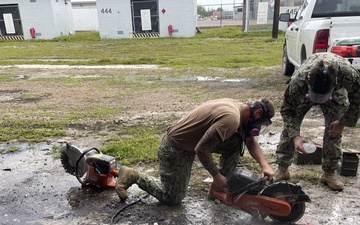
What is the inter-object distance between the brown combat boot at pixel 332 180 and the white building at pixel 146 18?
20.4m

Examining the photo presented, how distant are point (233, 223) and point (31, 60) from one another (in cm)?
1251

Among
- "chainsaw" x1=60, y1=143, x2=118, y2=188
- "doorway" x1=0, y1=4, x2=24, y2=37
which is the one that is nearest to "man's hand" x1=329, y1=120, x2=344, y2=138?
"chainsaw" x1=60, y1=143, x2=118, y2=188

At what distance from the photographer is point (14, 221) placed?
2963 millimetres

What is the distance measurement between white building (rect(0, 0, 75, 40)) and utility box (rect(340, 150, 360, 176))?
2400 cm

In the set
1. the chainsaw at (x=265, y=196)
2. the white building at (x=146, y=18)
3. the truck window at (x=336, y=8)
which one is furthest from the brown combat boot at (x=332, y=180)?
the white building at (x=146, y=18)

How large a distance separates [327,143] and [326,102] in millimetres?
486

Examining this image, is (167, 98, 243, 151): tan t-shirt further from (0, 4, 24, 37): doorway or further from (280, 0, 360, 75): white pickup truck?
(0, 4, 24, 37): doorway

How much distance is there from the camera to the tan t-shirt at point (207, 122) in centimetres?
250

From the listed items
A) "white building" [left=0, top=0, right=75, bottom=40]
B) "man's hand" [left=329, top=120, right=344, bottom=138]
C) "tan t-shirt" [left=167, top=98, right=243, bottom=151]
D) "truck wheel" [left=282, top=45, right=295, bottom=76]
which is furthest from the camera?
"white building" [left=0, top=0, right=75, bottom=40]

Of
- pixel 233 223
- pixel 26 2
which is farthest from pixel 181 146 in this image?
pixel 26 2

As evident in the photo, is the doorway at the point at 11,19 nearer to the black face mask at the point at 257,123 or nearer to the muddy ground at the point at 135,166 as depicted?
the muddy ground at the point at 135,166

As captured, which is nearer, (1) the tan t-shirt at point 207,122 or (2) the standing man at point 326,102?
(1) the tan t-shirt at point 207,122

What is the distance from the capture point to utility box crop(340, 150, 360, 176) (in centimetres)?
347

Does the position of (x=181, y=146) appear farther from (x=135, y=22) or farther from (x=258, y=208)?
(x=135, y=22)
